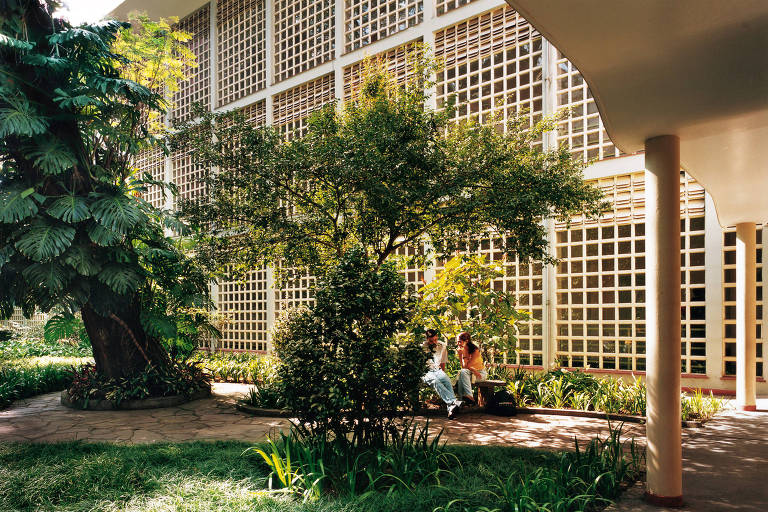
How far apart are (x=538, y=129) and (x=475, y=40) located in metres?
4.37

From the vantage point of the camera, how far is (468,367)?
787cm

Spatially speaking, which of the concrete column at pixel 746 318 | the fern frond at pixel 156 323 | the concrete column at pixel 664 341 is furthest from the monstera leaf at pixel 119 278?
the concrete column at pixel 746 318

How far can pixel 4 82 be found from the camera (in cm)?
717

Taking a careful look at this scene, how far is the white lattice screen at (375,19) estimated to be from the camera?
11.9m

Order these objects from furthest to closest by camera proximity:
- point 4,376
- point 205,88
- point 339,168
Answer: point 205,88, point 4,376, point 339,168

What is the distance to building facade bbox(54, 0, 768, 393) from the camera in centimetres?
901

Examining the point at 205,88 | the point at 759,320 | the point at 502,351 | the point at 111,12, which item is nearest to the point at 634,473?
the point at 502,351

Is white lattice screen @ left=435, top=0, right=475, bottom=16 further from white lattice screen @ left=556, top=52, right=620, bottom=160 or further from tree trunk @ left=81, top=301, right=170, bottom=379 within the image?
tree trunk @ left=81, top=301, right=170, bottom=379

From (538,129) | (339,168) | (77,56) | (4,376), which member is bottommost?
(4,376)

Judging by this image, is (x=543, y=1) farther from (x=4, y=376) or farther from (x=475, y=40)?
(x=4, y=376)

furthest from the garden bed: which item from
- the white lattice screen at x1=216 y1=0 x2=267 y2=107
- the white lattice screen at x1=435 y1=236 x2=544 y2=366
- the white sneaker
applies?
the white lattice screen at x1=216 y1=0 x2=267 y2=107

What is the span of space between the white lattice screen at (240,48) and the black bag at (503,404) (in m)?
11.4

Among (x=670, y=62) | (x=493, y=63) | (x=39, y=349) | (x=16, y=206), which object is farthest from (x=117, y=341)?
(x=39, y=349)

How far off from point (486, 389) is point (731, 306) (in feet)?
15.0
